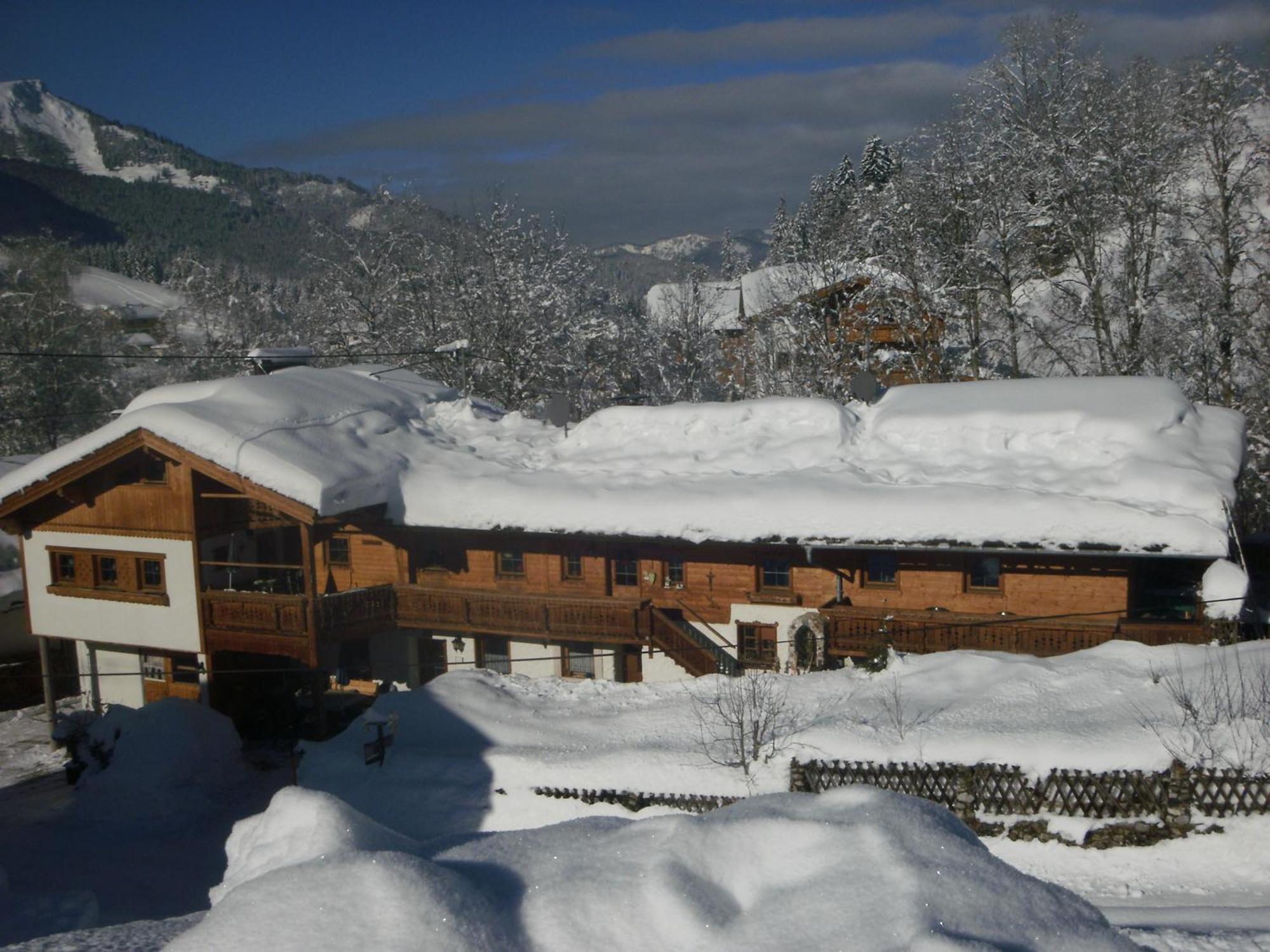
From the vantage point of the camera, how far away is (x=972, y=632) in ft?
61.4

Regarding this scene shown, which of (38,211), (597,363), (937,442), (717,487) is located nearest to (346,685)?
(717,487)

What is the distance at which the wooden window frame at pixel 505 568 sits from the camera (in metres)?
22.7

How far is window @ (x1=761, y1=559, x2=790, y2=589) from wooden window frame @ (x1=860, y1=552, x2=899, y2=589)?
1630 mm

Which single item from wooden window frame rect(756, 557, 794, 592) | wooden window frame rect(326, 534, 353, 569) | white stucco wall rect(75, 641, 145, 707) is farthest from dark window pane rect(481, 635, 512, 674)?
white stucco wall rect(75, 641, 145, 707)

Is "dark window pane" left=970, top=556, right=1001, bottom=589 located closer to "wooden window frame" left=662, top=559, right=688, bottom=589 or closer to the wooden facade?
the wooden facade

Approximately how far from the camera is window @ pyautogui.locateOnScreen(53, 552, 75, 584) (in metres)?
23.7

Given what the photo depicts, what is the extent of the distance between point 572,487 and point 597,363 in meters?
24.7

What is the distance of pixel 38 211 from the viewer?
163 meters

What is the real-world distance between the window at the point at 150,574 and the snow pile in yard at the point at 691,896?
21012mm

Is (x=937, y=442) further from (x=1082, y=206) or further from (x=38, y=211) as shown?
(x=38, y=211)

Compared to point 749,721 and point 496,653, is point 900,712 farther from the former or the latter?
point 496,653

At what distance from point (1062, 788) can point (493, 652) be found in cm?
1386

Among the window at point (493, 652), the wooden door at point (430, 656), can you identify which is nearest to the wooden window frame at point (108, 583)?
the wooden door at point (430, 656)

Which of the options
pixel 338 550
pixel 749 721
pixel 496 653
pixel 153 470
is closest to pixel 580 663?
pixel 496 653
